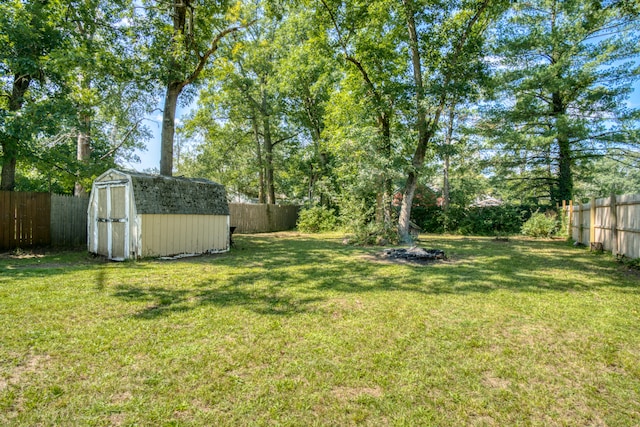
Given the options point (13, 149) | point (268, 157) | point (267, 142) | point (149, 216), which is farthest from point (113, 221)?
point (267, 142)

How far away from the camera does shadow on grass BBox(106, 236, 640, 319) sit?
4.22 meters

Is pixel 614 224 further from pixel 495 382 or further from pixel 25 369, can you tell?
pixel 25 369

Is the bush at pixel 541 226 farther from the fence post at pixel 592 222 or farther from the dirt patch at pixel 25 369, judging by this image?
the dirt patch at pixel 25 369

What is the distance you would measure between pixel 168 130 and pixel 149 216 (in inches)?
149

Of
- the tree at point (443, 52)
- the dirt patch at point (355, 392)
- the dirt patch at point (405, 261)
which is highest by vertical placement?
the tree at point (443, 52)

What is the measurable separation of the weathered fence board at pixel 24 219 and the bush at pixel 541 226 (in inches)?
725

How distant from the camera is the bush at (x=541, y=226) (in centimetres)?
1446

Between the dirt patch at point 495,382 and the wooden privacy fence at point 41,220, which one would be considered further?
the wooden privacy fence at point 41,220

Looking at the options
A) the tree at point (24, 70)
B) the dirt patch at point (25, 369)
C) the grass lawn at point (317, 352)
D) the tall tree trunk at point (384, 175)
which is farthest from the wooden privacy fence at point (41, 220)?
the tall tree trunk at point (384, 175)

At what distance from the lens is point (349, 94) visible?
1355cm

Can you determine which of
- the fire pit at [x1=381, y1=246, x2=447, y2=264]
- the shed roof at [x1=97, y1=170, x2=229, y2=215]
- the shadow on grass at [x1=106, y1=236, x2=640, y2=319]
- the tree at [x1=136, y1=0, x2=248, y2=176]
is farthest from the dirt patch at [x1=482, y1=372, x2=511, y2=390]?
the tree at [x1=136, y1=0, x2=248, y2=176]

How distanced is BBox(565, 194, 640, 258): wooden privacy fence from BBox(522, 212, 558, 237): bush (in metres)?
3.89

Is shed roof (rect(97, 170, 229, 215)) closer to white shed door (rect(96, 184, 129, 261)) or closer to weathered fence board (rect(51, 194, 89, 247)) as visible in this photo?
white shed door (rect(96, 184, 129, 261))

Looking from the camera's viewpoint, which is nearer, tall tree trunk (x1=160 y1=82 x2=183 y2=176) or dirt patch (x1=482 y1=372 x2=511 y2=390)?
dirt patch (x1=482 y1=372 x2=511 y2=390)
